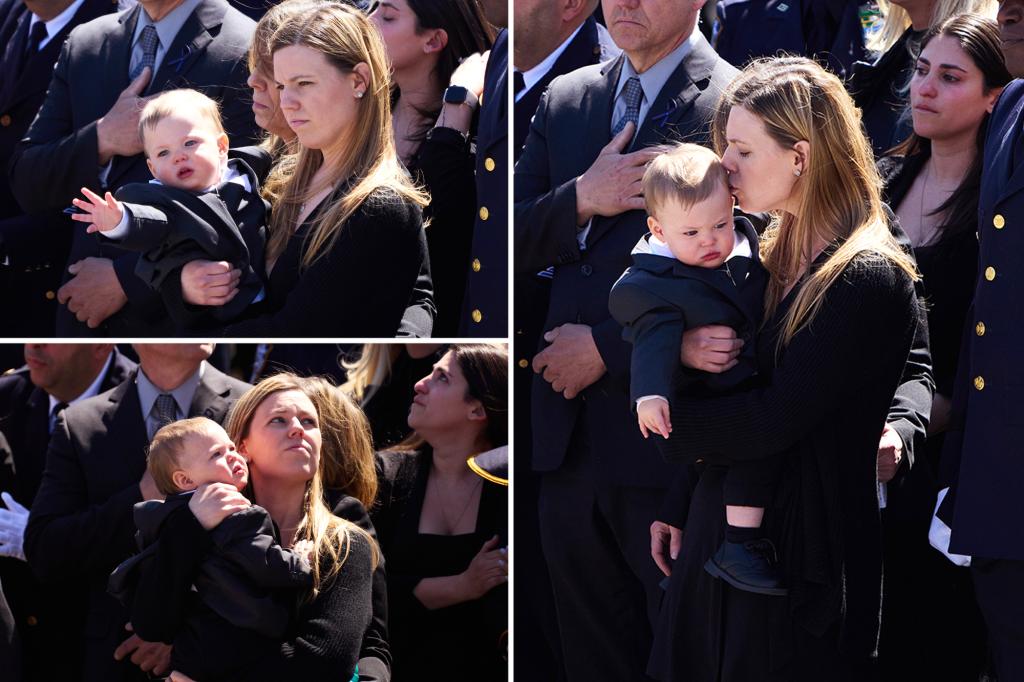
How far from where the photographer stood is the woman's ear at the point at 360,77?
335cm

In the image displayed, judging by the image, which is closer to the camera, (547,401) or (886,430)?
(886,430)

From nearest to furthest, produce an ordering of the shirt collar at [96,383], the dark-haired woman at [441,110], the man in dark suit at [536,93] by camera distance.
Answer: the dark-haired woman at [441,110] → the shirt collar at [96,383] → the man in dark suit at [536,93]

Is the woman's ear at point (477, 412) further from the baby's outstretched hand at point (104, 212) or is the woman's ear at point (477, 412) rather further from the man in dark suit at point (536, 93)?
the baby's outstretched hand at point (104, 212)

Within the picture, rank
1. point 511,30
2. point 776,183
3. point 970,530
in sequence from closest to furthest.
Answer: point 776,183 < point 970,530 < point 511,30

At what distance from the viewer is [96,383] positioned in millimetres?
4246

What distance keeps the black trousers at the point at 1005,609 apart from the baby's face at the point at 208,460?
1640mm

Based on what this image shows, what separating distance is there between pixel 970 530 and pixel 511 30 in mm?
1535

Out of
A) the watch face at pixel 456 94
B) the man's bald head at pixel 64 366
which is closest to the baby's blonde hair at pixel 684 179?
the watch face at pixel 456 94

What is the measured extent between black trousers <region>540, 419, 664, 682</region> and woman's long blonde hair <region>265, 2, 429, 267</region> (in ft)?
3.17

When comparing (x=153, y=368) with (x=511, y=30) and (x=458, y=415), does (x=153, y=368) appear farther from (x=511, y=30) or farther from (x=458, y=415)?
(x=511, y=30)

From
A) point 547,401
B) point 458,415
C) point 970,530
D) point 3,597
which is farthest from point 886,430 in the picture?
point 3,597

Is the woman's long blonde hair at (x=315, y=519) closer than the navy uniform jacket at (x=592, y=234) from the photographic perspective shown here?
Yes

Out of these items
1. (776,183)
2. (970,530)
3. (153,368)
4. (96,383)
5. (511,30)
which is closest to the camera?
(776,183)

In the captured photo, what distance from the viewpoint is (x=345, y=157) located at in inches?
133
